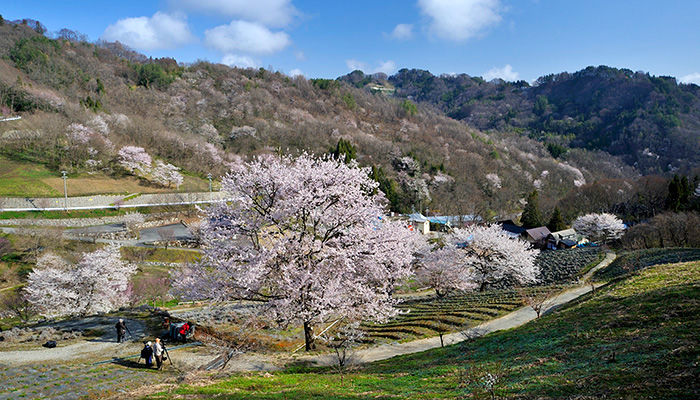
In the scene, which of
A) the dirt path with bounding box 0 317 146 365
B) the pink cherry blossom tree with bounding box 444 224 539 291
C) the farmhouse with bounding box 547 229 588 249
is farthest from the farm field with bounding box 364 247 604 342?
the farmhouse with bounding box 547 229 588 249

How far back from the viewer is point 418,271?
114ft

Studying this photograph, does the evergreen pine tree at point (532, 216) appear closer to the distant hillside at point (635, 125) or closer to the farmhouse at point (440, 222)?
the farmhouse at point (440, 222)

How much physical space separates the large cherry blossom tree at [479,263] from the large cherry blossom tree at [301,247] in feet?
59.5

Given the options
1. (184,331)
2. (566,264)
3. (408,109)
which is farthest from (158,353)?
(408,109)

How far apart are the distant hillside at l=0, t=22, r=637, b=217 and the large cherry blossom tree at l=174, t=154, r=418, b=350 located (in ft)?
185

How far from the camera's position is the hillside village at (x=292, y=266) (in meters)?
9.79

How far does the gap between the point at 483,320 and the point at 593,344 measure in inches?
462

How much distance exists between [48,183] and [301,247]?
184 feet

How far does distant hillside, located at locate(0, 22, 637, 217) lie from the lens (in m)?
65.9

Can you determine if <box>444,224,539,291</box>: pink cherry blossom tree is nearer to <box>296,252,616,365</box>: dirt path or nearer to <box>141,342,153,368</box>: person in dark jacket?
<box>296,252,616,365</box>: dirt path

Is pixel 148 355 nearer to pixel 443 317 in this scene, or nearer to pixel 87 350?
pixel 87 350

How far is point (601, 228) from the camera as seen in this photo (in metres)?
60.4

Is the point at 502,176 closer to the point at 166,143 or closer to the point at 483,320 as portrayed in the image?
the point at 166,143

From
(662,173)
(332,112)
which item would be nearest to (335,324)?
(332,112)
